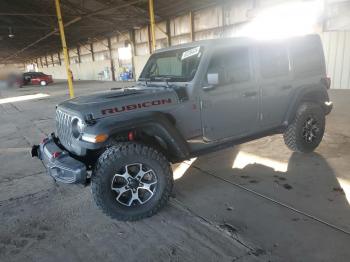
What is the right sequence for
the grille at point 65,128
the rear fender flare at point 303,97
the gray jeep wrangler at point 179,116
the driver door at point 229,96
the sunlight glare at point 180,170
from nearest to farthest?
the gray jeep wrangler at point 179,116 → the grille at point 65,128 → the driver door at point 229,96 → the sunlight glare at point 180,170 → the rear fender flare at point 303,97

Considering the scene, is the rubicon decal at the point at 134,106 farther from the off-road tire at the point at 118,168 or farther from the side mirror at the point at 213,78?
the side mirror at the point at 213,78

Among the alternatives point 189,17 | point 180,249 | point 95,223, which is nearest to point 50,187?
point 95,223

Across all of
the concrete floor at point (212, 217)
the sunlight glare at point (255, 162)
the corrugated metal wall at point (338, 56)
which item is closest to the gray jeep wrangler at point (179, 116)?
the concrete floor at point (212, 217)

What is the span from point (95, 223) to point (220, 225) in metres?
1.35

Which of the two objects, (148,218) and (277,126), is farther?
(277,126)

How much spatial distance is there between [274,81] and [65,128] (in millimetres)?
2905

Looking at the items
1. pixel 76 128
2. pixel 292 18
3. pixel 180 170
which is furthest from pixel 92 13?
pixel 76 128

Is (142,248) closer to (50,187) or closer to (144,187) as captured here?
(144,187)

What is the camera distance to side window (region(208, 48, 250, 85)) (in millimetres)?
3628

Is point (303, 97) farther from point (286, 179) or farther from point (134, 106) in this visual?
point (134, 106)

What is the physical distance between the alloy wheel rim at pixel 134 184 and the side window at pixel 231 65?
4.86 feet

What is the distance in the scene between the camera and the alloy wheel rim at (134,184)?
310 centimetres

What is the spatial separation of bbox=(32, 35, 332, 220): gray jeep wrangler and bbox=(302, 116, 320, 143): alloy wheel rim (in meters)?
0.02

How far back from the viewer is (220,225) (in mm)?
2922
